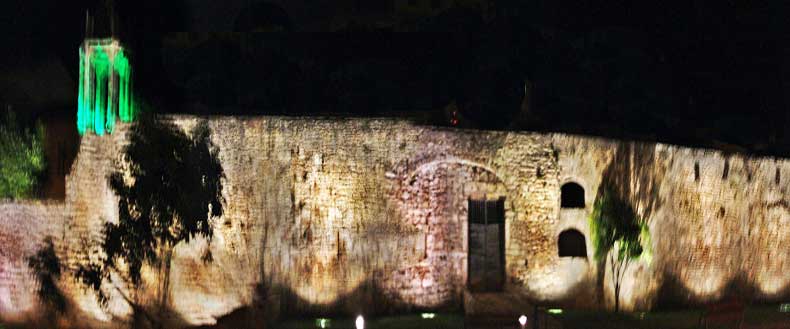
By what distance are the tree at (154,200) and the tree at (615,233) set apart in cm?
993

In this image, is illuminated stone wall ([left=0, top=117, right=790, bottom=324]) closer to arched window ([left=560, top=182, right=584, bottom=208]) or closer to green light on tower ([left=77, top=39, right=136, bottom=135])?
arched window ([left=560, top=182, right=584, bottom=208])

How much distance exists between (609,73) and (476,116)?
567 cm

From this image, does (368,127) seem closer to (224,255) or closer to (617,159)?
(224,255)

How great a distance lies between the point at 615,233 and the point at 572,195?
1.50m

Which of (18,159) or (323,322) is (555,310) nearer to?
(323,322)

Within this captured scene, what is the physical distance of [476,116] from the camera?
38250 millimetres

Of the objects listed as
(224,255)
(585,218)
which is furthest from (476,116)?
(224,255)

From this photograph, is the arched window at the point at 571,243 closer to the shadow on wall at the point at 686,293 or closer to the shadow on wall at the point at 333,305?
the shadow on wall at the point at 686,293

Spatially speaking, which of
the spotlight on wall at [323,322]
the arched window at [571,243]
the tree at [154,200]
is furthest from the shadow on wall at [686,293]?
the tree at [154,200]

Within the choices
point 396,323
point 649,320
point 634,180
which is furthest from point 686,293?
point 396,323

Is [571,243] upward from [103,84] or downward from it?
downward

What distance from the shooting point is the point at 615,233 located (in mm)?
24047

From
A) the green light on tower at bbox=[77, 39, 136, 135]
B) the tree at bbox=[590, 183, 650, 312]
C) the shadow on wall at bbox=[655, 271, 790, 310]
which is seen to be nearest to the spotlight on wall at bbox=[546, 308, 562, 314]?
the tree at bbox=[590, 183, 650, 312]

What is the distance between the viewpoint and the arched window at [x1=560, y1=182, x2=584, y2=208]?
24406 millimetres
